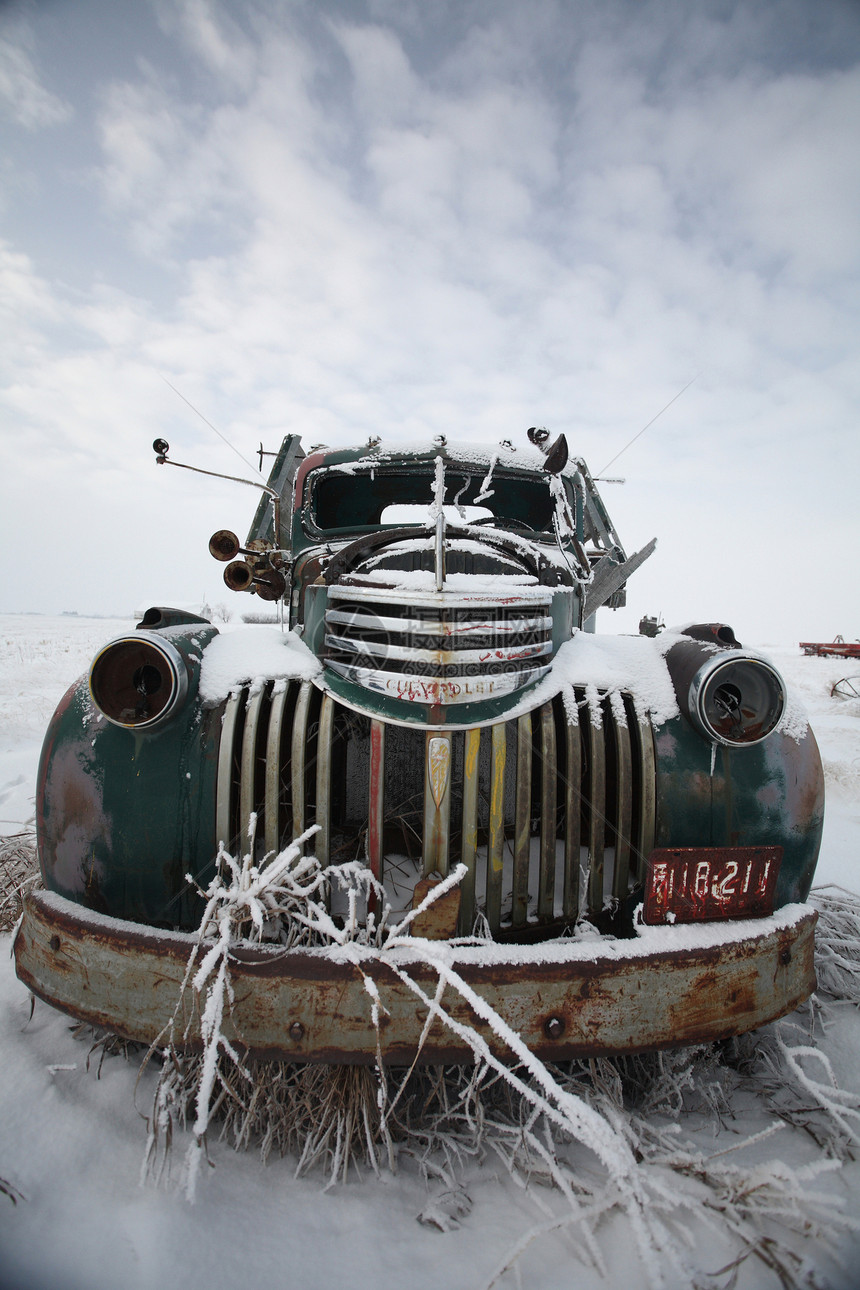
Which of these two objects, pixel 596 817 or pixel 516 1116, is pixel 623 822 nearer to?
pixel 596 817

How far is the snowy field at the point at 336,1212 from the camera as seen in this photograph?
1.17 metres


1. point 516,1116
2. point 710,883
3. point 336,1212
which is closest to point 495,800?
point 710,883

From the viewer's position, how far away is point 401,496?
3.41m

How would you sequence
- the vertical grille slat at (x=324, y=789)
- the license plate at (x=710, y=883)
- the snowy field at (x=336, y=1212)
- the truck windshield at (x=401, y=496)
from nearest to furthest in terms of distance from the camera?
the snowy field at (x=336, y=1212) < the license plate at (x=710, y=883) < the vertical grille slat at (x=324, y=789) < the truck windshield at (x=401, y=496)

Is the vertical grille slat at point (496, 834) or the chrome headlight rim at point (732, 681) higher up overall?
the chrome headlight rim at point (732, 681)

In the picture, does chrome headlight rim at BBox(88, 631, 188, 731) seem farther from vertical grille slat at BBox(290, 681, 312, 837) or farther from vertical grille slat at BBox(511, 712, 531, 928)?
vertical grille slat at BBox(511, 712, 531, 928)

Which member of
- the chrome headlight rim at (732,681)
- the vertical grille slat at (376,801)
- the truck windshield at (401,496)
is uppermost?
the truck windshield at (401,496)

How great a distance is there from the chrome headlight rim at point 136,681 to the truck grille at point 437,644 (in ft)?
1.61

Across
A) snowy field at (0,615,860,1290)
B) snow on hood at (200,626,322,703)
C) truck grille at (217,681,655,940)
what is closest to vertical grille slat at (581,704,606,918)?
truck grille at (217,681,655,940)

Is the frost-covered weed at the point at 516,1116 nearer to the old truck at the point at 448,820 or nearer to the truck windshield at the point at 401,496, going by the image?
the old truck at the point at 448,820

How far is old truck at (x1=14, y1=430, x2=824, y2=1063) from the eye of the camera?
1.42 m

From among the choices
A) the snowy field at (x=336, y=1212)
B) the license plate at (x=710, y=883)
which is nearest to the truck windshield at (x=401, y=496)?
the license plate at (x=710, y=883)

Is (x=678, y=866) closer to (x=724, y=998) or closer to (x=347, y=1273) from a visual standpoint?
(x=724, y=998)

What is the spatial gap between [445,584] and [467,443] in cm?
168
